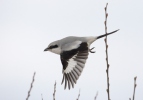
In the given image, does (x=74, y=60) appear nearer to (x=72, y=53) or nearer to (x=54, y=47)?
(x=72, y=53)

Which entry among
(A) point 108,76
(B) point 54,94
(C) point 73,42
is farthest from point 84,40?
(A) point 108,76

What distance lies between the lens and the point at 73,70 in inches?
149

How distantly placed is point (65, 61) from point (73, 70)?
20 cm

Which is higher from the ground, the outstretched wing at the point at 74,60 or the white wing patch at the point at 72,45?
the white wing patch at the point at 72,45

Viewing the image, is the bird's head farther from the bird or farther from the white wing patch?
the white wing patch

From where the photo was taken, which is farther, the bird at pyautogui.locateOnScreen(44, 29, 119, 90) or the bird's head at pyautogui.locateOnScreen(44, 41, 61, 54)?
the bird's head at pyautogui.locateOnScreen(44, 41, 61, 54)

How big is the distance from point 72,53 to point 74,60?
0.33 ft

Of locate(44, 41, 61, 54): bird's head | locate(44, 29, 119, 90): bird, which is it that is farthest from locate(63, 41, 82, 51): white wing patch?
locate(44, 41, 61, 54): bird's head

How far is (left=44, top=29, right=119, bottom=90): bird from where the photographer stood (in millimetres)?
3698

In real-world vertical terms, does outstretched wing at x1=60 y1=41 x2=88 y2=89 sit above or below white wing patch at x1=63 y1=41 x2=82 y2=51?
below

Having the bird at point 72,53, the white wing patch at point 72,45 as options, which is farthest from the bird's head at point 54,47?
the white wing patch at point 72,45

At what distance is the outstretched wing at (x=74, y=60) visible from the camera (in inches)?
145

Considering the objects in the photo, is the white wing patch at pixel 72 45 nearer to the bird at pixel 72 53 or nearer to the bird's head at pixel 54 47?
the bird at pixel 72 53

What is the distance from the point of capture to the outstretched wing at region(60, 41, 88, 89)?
369 centimetres
